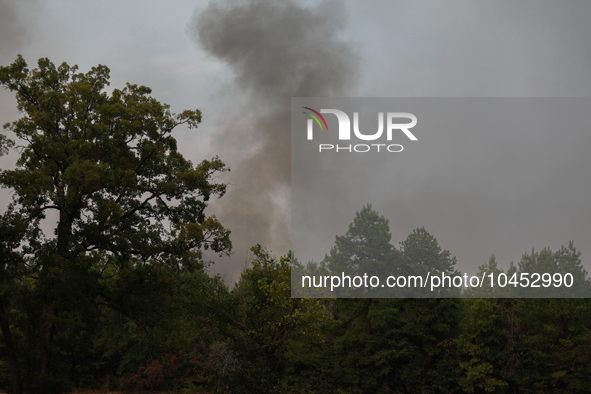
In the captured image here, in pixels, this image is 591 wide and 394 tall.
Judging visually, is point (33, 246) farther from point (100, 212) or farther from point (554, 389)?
point (554, 389)

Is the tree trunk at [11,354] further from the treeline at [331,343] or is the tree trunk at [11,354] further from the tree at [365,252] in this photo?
the tree at [365,252]

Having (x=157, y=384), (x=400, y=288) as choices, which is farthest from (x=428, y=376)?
(x=157, y=384)

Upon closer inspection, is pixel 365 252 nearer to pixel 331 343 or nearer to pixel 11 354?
pixel 331 343

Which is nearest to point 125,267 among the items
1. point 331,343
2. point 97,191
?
point 97,191

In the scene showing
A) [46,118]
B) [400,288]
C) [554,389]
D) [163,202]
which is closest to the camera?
[46,118]

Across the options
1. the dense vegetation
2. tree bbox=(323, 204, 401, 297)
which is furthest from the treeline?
tree bbox=(323, 204, 401, 297)

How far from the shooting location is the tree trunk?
18703 millimetres

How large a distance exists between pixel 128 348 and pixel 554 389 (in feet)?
114

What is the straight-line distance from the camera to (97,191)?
21.4 m

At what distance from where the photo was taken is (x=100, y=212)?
2059cm

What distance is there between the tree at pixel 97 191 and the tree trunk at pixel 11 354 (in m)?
0.78

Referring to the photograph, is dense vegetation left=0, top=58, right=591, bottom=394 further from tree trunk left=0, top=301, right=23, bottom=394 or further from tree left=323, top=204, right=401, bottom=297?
Answer: tree left=323, top=204, right=401, bottom=297

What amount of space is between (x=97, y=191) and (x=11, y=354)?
7.08 metres

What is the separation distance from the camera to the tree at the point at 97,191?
19.4 metres
